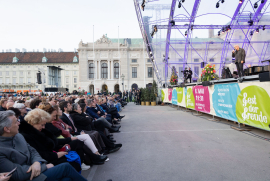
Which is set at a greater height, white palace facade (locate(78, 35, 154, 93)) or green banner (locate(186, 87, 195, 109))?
white palace facade (locate(78, 35, 154, 93))

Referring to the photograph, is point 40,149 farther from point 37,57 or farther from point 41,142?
point 37,57

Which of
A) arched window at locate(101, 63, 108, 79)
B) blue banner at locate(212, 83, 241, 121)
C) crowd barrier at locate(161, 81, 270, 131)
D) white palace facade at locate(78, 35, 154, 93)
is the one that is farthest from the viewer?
arched window at locate(101, 63, 108, 79)

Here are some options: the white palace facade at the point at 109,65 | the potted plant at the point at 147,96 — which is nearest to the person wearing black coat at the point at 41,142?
the potted plant at the point at 147,96

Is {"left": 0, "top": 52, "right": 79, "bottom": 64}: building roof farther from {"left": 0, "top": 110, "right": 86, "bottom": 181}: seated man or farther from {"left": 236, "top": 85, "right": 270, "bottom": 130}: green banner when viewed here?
{"left": 0, "top": 110, "right": 86, "bottom": 181}: seated man

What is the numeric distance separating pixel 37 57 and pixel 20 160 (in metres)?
80.1

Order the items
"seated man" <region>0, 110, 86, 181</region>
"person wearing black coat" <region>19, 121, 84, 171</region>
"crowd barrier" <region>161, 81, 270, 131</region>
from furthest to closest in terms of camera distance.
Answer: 1. "crowd barrier" <region>161, 81, 270, 131</region>
2. "person wearing black coat" <region>19, 121, 84, 171</region>
3. "seated man" <region>0, 110, 86, 181</region>

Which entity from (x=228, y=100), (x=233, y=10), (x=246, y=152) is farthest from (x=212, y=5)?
(x=246, y=152)

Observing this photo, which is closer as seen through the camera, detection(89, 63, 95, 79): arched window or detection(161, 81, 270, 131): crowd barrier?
detection(161, 81, 270, 131): crowd barrier

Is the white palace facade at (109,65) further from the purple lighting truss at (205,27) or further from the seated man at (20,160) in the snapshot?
the seated man at (20,160)

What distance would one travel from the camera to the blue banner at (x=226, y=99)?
7.74 metres

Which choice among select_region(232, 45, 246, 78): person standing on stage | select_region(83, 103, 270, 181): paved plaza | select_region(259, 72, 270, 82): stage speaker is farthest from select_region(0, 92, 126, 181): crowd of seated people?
select_region(232, 45, 246, 78): person standing on stage

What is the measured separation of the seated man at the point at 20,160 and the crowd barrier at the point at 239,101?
5.80 m

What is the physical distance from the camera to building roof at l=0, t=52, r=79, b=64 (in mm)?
73062

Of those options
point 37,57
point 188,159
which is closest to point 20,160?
point 188,159
